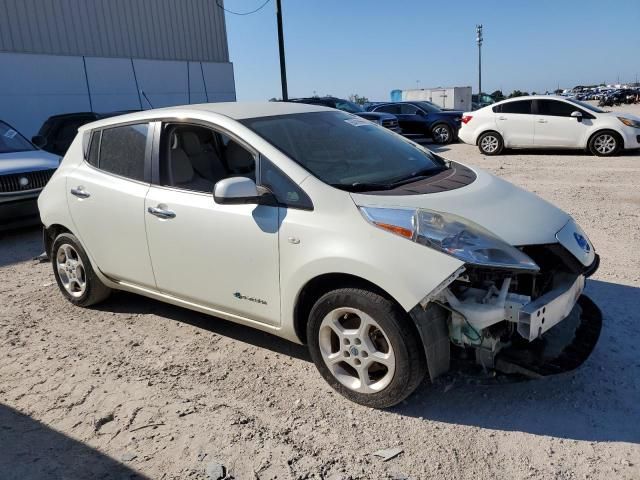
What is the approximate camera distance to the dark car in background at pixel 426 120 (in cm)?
1712

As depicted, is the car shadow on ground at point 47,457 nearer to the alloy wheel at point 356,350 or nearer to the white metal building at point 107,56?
the alloy wheel at point 356,350

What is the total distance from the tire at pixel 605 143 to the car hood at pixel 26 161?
11.1 metres

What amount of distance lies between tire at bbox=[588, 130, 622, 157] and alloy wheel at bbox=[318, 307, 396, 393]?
11434mm

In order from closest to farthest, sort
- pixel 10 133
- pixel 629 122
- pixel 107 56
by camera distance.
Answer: pixel 10 133
pixel 629 122
pixel 107 56

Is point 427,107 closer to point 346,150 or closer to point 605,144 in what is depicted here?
point 605,144

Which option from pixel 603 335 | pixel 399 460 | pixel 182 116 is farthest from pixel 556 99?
pixel 399 460

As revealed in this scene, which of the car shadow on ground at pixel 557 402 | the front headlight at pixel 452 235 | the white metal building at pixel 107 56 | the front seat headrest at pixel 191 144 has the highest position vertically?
the white metal building at pixel 107 56

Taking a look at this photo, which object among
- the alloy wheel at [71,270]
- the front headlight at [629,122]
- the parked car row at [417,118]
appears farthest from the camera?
the parked car row at [417,118]

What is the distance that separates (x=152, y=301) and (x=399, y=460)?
297 centimetres

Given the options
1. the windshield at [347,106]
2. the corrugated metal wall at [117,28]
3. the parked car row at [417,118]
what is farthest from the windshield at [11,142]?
the windshield at [347,106]

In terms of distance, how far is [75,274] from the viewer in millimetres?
4676

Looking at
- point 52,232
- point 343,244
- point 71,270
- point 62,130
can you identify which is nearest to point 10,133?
point 62,130

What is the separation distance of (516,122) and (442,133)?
415cm

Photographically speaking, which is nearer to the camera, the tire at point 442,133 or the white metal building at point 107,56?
the white metal building at point 107,56
